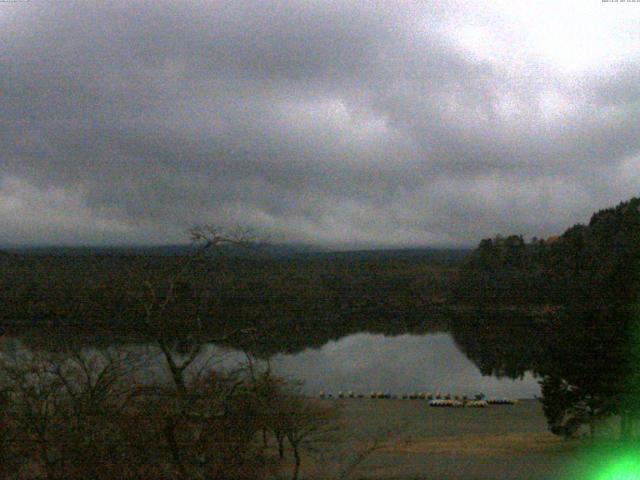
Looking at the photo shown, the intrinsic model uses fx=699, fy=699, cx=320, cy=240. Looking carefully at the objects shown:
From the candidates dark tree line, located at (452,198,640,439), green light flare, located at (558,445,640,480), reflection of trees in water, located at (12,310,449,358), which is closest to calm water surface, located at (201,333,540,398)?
reflection of trees in water, located at (12,310,449,358)

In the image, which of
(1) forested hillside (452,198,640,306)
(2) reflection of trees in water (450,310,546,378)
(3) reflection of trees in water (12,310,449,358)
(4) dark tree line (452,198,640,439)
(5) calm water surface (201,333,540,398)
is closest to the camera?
(4) dark tree line (452,198,640,439)

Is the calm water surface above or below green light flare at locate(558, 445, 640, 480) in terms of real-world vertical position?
below

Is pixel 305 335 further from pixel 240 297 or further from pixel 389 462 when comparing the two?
pixel 389 462

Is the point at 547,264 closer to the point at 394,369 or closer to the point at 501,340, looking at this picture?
the point at 501,340

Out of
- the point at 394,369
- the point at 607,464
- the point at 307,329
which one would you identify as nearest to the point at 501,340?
the point at 394,369

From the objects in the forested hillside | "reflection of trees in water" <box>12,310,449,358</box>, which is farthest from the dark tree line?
"reflection of trees in water" <box>12,310,449,358</box>

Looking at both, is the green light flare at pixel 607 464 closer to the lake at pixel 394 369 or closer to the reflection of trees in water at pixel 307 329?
the reflection of trees in water at pixel 307 329

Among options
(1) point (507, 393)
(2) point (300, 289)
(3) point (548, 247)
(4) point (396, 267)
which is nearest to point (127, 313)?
(1) point (507, 393)

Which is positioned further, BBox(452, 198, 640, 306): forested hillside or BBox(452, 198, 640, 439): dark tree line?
BBox(452, 198, 640, 306): forested hillside

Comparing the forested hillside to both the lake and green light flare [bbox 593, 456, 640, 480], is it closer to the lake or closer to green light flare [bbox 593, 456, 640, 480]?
the lake

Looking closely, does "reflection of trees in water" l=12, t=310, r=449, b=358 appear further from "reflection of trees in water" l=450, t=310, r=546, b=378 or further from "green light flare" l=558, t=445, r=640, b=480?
"green light flare" l=558, t=445, r=640, b=480

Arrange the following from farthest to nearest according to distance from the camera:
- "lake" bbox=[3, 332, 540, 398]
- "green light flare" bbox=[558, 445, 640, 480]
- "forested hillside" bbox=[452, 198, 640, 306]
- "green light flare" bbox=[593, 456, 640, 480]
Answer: "forested hillside" bbox=[452, 198, 640, 306] < "lake" bbox=[3, 332, 540, 398] < "green light flare" bbox=[558, 445, 640, 480] < "green light flare" bbox=[593, 456, 640, 480]

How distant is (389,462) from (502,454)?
2929 mm

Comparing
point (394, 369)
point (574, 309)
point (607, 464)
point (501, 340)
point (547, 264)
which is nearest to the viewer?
point (607, 464)
